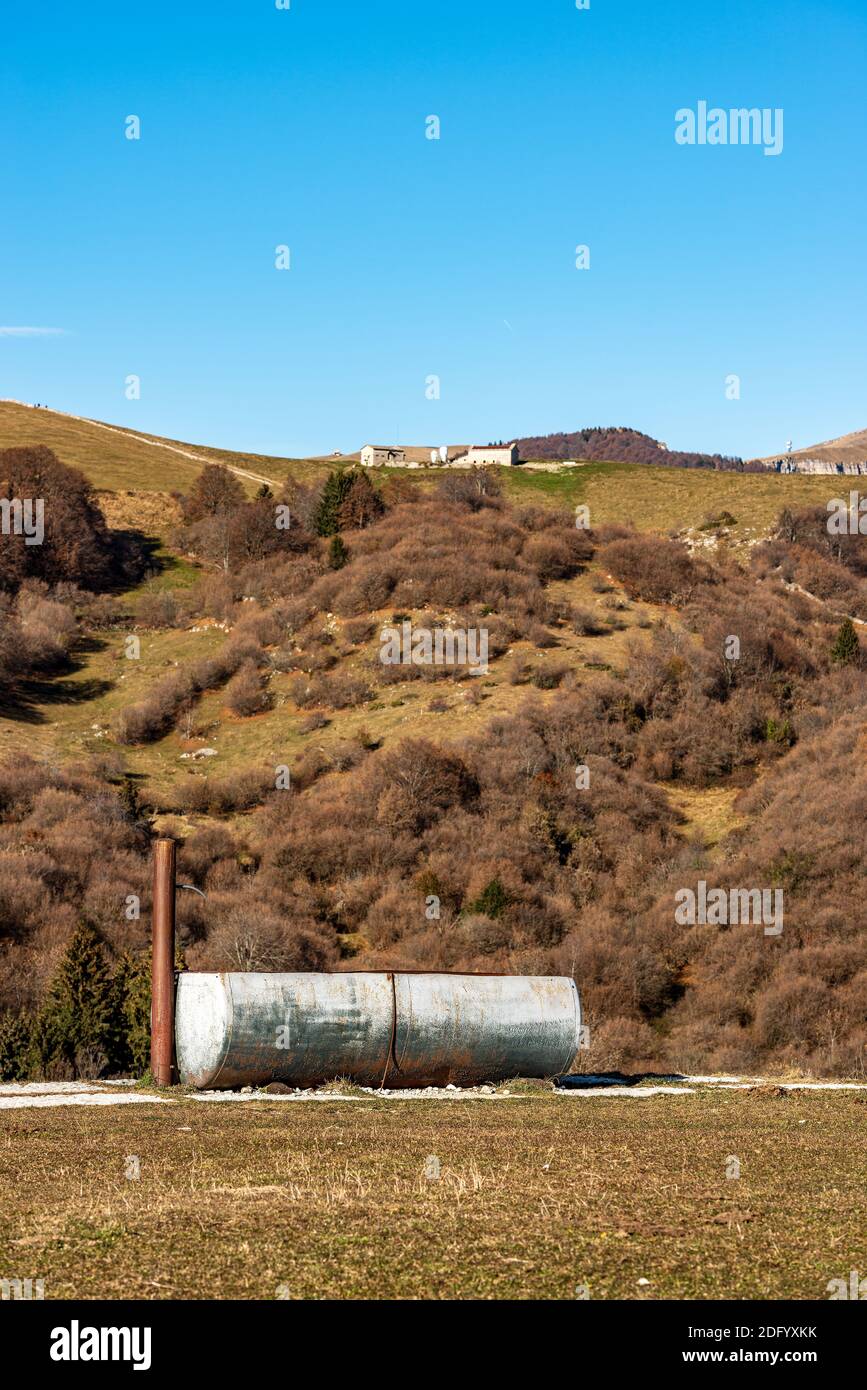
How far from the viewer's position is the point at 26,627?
68.4 metres

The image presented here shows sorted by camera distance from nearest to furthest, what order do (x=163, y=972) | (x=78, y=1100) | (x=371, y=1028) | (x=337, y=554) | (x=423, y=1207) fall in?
(x=423, y=1207) → (x=78, y=1100) → (x=371, y=1028) → (x=163, y=972) → (x=337, y=554)

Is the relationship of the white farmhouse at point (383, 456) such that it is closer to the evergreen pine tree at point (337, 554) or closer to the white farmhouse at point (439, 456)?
the white farmhouse at point (439, 456)

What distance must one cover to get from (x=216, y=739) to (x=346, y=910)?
55.6 feet

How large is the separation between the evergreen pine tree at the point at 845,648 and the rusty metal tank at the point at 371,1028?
4579 centimetres

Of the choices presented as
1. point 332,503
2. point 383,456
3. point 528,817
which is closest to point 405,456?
point 383,456

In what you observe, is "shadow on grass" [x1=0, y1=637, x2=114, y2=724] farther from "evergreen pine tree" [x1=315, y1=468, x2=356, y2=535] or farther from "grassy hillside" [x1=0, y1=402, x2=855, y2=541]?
"grassy hillside" [x1=0, y1=402, x2=855, y2=541]

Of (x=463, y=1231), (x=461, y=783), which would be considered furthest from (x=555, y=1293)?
(x=461, y=783)

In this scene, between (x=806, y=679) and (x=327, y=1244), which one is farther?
(x=806, y=679)

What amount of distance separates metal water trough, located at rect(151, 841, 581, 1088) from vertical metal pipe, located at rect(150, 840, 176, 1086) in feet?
0.07

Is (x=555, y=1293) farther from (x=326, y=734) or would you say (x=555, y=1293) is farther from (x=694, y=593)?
(x=694, y=593)

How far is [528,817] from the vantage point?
5100 centimetres

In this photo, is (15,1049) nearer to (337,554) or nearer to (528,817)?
(528,817)

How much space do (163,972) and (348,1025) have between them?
3.27 metres

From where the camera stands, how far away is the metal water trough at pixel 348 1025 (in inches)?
884
